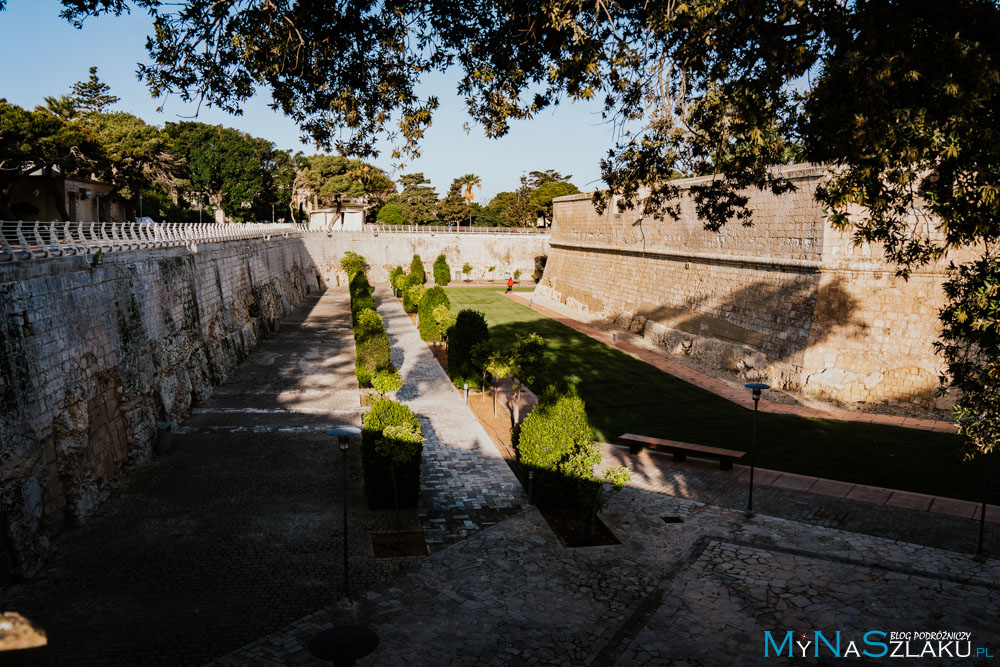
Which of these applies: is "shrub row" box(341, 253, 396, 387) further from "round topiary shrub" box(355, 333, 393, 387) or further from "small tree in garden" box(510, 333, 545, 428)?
"small tree in garden" box(510, 333, 545, 428)

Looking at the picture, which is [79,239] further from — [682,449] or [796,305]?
[796,305]

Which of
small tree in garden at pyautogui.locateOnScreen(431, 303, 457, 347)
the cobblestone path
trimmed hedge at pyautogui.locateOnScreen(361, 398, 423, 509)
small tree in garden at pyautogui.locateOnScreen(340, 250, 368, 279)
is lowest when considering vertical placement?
the cobblestone path

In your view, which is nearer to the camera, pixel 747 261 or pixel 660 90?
pixel 660 90

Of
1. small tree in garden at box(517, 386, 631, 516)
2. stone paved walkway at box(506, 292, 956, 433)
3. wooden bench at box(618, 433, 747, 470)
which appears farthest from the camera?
stone paved walkway at box(506, 292, 956, 433)

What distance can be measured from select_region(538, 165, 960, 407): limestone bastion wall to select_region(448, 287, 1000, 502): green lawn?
2249 mm

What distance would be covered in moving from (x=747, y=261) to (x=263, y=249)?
73.6 ft

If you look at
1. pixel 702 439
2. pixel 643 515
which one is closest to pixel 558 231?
pixel 702 439

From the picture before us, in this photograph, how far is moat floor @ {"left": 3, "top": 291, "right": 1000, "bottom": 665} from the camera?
7.36m

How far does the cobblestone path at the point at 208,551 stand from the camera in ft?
24.8

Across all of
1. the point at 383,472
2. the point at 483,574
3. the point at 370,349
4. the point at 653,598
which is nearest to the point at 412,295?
the point at 370,349

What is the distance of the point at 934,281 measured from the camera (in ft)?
57.0

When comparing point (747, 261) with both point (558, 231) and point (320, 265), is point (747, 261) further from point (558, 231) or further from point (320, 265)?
point (320, 265)

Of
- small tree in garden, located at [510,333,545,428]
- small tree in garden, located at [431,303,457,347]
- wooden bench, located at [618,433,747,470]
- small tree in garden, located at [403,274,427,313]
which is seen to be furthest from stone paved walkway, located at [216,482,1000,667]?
small tree in garden, located at [403,274,427,313]

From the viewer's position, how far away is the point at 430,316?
86.5ft
